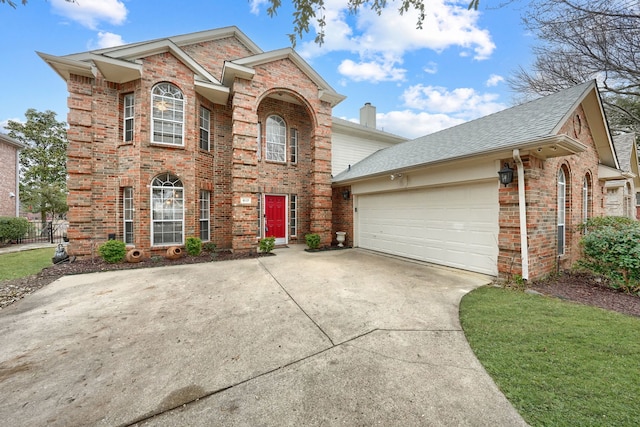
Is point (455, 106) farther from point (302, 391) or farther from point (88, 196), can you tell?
point (88, 196)

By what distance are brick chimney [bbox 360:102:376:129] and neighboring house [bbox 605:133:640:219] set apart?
10929mm

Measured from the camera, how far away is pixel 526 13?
8.38m

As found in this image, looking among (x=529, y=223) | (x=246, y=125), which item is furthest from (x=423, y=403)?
(x=246, y=125)

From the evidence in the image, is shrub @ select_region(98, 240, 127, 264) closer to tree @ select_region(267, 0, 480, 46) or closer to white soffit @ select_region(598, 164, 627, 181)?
tree @ select_region(267, 0, 480, 46)

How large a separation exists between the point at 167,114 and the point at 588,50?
18.2 m

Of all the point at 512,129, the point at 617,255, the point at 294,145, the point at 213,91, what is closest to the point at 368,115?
the point at 294,145

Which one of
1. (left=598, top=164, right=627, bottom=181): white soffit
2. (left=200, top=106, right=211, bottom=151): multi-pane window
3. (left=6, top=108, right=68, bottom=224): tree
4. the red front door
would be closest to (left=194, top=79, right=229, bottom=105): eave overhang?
(left=200, top=106, right=211, bottom=151): multi-pane window

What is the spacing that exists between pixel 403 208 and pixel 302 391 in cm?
702

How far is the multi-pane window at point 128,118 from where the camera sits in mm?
8211

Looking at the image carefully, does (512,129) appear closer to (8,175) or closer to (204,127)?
(204,127)

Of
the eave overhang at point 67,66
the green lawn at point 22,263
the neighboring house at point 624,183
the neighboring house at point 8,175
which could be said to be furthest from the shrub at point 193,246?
the neighboring house at point 624,183

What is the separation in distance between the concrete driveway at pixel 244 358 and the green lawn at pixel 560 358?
222 millimetres

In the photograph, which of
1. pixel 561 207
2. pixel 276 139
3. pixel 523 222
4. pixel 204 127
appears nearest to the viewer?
pixel 523 222

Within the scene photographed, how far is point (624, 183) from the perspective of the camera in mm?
10828
